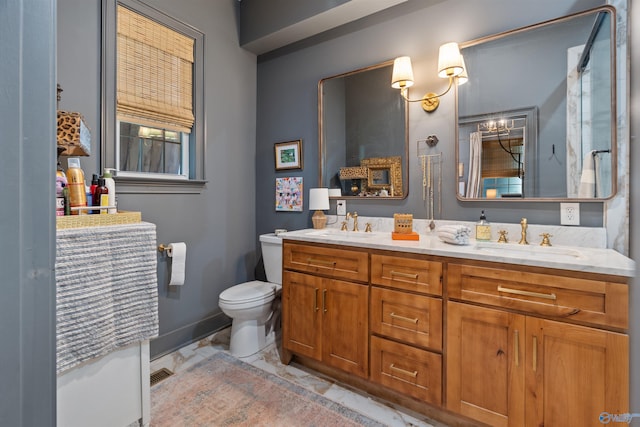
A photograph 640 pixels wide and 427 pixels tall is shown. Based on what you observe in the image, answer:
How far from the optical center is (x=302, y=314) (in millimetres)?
1994

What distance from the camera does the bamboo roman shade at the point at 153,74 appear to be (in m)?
2.02

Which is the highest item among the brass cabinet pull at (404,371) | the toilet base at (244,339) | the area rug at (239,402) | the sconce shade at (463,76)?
the sconce shade at (463,76)

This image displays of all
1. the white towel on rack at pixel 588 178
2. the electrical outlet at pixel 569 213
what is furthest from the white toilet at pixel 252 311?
the white towel on rack at pixel 588 178

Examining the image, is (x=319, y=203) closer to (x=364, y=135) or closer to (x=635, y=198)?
(x=364, y=135)

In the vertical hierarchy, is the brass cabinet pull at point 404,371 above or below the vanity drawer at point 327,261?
below

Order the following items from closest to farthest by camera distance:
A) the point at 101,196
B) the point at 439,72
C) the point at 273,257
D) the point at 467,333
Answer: the point at 467,333 → the point at 101,196 → the point at 439,72 → the point at 273,257

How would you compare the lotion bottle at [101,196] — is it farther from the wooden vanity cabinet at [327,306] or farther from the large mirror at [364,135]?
the large mirror at [364,135]

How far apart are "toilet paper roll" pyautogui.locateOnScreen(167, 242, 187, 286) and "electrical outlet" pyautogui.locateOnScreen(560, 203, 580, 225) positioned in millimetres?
2342

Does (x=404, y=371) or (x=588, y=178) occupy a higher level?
(x=588, y=178)

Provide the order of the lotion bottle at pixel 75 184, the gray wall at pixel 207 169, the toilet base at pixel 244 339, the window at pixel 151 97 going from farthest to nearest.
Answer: the toilet base at pixel 244 339 → the window at pixel 151 97 → the gray wall at pixel 207 169 → the lotion bottle at pixel 75 184

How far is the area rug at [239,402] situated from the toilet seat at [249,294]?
1.43 ft

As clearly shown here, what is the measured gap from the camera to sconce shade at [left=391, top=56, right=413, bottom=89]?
207cm

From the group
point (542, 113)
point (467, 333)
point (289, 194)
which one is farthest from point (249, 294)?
point (542, 113)

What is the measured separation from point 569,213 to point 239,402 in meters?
2.09
